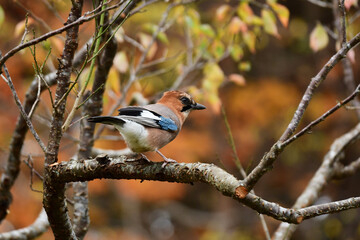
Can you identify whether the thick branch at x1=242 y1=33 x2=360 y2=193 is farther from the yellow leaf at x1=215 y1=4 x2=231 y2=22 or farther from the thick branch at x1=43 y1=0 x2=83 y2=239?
the yellow leaf at x1=215 y1=4 x2=231 y2=22

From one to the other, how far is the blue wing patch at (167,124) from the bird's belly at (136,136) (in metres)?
0.22

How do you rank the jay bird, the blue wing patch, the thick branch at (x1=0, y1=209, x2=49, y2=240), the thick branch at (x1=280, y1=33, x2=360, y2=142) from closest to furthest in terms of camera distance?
the thick branch at (x1=280, y1=33, x2=360, y2=142), the jay bird, the blue wing patch, the thick branch at (x1=0, y1=209, x2=49, y2=240)

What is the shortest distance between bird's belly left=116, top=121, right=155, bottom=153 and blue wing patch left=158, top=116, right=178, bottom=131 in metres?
0.22

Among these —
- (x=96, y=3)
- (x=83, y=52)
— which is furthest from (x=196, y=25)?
(x=96, y=3)

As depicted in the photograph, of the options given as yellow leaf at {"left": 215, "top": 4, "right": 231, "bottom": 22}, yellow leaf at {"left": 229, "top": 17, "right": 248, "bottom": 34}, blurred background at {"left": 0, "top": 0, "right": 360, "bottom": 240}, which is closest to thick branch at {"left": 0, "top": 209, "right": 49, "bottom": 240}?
yellow leaf at {"left": 229, "top": 17, "right": 248, "bottom": 34}

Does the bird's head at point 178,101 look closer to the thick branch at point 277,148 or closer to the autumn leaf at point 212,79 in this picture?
the autumn leaf at point 212,79

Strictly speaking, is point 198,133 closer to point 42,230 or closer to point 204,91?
point 204,91

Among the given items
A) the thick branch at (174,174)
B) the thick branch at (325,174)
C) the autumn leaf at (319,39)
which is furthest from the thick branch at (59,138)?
the autumn leaf at (319,39)

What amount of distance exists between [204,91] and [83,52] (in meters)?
2.70

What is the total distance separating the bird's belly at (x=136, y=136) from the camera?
4039mm

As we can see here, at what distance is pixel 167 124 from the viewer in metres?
4.34

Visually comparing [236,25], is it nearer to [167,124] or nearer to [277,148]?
[167,124]

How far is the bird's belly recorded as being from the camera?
4039 mm

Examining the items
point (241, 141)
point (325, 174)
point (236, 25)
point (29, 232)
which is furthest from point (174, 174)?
point (241, 141)
